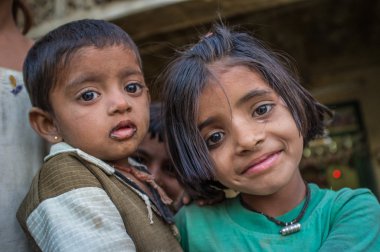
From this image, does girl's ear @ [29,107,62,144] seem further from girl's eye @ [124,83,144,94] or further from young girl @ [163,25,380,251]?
young girl @ [163,25,380,251]

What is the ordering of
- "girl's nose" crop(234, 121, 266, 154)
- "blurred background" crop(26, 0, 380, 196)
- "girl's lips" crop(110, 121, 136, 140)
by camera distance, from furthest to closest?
"blurred background" crop(26, 0, 380, 196) < "girl's lips" crop(110, 121, 136, 140) < "girl's nose" crop(234, 121, 266, 154)

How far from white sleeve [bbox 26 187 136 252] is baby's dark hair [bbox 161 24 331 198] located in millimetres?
388

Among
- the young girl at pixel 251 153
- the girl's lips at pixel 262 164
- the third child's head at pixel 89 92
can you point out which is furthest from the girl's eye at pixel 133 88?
the girl's lips at pixel 262 164

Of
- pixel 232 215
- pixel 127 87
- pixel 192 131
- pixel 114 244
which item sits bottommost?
pixel 232 215

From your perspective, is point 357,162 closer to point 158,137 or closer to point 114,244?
point 158,137

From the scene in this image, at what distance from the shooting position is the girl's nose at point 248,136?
1.43 m

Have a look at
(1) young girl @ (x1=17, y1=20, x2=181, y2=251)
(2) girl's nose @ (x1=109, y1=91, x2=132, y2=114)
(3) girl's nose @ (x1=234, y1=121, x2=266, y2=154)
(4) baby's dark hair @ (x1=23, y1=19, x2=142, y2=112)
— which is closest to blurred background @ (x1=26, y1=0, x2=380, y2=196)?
(4) baby's dark hair @ (x1=23, y1=19, x2=142, y2=112)

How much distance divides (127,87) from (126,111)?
0.12m

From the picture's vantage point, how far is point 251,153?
57.3 inches

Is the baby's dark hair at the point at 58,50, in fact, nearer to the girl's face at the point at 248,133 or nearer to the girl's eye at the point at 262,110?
the girl's face at the point at 248,133

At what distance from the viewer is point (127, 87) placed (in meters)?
1.63

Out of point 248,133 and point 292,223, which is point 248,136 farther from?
point 292,223

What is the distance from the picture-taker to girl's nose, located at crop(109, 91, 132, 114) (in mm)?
1508

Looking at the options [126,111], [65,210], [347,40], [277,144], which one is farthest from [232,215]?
[347,40]
